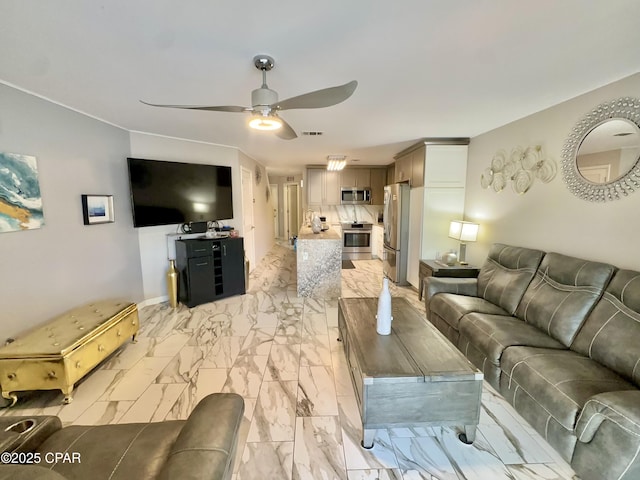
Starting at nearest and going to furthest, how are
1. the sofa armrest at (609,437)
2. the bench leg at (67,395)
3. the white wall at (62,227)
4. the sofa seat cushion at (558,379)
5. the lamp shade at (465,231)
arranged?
the sofa armrest at (609,437) → the sofa seat cushion at (558,379) → the bench leg at (67,395) → the white wall at (62,227) → the lamp shade at (465,231)

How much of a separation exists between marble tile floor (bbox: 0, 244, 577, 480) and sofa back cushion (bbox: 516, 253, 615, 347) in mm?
688

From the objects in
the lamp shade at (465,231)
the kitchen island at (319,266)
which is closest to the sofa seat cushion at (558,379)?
the lamp shade at (465,231)

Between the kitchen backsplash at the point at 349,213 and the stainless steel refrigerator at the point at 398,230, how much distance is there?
2087 millimetres

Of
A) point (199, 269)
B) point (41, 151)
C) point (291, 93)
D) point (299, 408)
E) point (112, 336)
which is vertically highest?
point (291, 93)

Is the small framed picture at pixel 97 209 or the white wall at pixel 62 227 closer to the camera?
the white wall at pixel 62 227

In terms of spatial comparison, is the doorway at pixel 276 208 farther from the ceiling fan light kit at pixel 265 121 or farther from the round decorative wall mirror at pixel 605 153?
the round decorative wall mirror at pixel 605 153

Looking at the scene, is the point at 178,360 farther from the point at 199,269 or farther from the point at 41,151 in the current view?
the point at 41,151

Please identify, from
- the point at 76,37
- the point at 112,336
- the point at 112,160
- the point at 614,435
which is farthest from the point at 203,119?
the point at 614,435

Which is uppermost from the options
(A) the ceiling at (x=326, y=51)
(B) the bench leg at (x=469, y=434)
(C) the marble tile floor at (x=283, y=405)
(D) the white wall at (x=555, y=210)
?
(A) the ceiling at (x=326, y=51)

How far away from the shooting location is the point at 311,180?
6.85 m

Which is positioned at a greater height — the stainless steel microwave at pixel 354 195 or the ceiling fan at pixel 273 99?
the ceiling fan at pixel 273 99

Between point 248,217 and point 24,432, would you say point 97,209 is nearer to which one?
point 24,432

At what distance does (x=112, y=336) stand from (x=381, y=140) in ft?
12.6

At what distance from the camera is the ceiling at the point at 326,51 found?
1.32 metres
